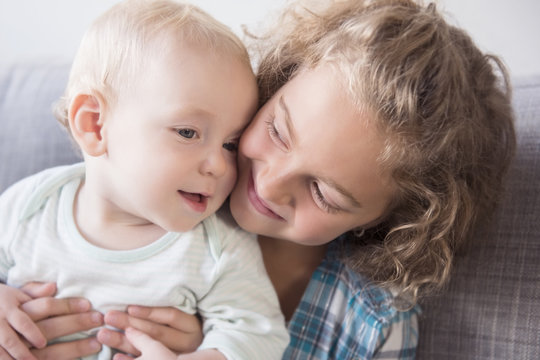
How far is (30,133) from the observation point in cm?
145

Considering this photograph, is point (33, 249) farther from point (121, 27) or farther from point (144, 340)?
point (121, 27)

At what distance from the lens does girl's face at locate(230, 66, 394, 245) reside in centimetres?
97

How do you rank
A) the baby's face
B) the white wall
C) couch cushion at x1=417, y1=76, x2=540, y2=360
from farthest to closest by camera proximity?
the white wall → couch cushion at x1=417, y1=76, x2=540, y2=360 → the baby's face

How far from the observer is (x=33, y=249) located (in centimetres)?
111

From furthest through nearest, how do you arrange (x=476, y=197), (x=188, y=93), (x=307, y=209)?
(x=476, y=197)
(x=307, y=209)
(x=188, y=93)

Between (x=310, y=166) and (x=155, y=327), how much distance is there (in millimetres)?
431

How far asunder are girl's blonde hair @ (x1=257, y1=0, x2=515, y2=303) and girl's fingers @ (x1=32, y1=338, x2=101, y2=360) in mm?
564

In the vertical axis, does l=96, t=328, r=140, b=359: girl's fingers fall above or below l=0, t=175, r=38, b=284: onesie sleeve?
below

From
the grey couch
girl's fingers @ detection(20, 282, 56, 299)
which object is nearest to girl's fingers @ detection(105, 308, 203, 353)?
girl's fingers @ detection(20, 282, 56, 299)

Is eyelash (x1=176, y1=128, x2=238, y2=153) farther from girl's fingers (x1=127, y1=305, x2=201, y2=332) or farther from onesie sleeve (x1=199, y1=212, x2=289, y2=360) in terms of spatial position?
girl's fingers (x1=127, y1=305, x2=201, y2=332)

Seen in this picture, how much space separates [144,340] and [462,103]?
73cm

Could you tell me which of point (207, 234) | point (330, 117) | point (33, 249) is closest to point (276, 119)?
point (330, 117)

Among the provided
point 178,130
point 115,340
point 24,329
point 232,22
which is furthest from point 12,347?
point 232,22

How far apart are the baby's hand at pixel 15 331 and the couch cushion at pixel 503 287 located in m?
0.80
